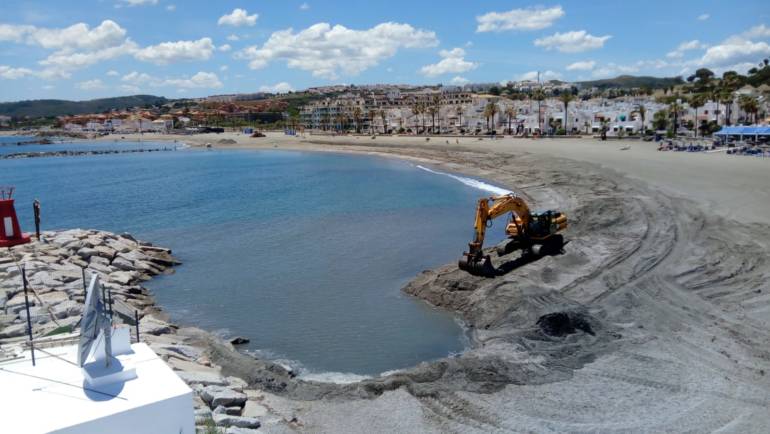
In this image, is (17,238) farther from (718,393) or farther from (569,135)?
(569,135)

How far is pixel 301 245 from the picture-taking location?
28.5 m

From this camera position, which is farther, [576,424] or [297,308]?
[297,308]

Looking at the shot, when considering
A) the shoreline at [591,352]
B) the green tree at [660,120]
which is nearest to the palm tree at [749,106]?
the green tree at [660,120]

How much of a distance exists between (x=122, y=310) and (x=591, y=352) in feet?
38.8

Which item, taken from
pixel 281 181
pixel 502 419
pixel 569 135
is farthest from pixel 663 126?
pixel 502 419

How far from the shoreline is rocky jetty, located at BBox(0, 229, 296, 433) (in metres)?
0.37

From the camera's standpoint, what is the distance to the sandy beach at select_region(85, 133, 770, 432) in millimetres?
10492

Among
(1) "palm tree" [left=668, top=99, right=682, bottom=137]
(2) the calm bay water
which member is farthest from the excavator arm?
(1) "palm tree" [left=668, top=99, right=682, bottom=137]

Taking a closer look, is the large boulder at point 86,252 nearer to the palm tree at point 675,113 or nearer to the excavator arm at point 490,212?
the excavator arm at point 490,212

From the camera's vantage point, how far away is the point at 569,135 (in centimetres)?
8600

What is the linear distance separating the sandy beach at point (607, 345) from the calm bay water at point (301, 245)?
6.17ft

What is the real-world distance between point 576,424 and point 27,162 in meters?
106

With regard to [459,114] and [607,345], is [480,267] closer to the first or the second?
[607,345]

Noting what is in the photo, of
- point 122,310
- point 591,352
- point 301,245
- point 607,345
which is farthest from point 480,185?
point 122,310
